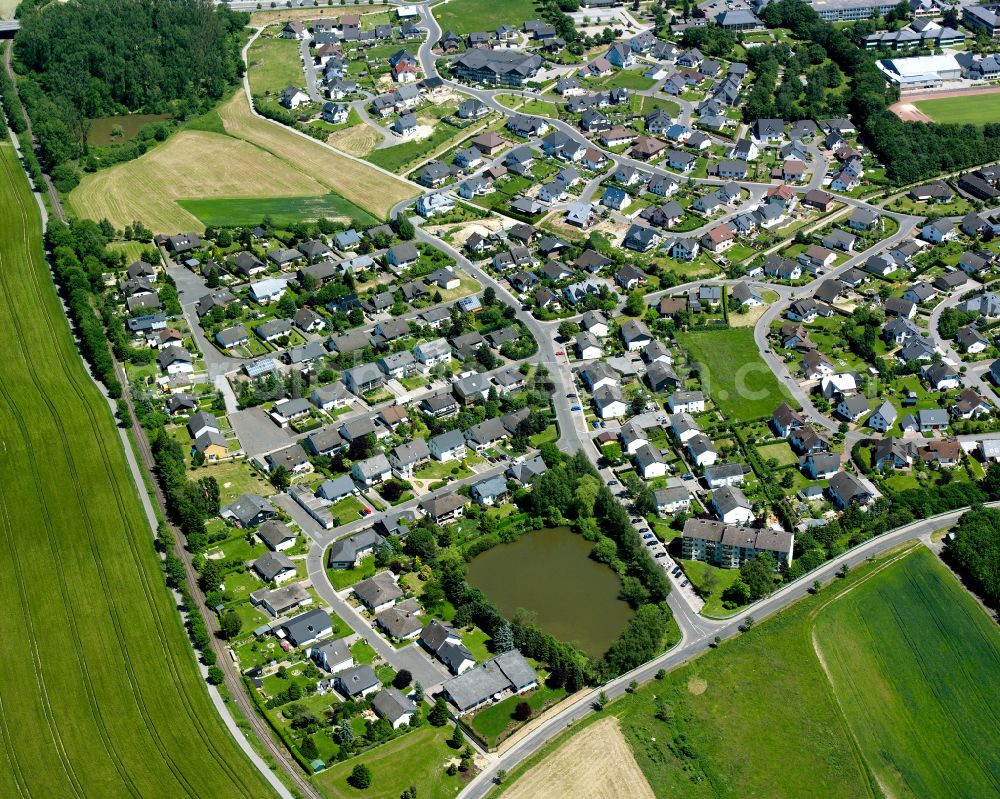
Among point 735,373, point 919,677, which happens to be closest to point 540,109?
point 735,373

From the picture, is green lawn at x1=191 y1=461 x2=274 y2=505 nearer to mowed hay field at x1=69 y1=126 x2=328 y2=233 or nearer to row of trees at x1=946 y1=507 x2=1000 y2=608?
mowed hay field at x1=69 y1=126 x2=328 y2=233

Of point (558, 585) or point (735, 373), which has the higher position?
point (735, 373)

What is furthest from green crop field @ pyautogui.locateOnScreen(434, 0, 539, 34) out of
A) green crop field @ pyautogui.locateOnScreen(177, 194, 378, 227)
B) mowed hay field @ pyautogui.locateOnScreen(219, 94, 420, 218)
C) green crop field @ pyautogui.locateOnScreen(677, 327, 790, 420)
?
green crop field @ pyautogui.locateOnScreen(677, 327, 790, 420)

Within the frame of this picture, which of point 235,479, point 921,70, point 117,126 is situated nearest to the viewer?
point 235,479

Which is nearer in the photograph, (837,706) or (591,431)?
(837,706)

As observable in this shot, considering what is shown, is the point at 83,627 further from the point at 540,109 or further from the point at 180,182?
the point at 540,109

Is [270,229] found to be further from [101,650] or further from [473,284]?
[101,650]
